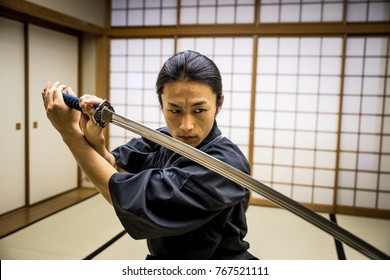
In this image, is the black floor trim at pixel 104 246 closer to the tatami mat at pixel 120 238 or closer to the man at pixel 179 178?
the tatami mat at pixel 120 238

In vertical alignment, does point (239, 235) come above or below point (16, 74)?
below

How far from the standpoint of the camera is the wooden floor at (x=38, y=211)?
133 inches

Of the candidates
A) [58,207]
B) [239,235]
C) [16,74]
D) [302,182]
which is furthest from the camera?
[302,182]

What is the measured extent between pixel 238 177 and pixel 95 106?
42 cm

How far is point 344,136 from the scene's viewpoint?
4.30 m

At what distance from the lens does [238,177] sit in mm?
782

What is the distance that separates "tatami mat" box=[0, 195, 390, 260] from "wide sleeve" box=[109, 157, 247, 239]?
212cm

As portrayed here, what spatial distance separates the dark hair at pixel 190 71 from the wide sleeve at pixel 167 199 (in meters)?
0.24

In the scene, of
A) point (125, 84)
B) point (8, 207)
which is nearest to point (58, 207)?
point (8, 207)

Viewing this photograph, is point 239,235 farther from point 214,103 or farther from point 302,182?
point 302,182

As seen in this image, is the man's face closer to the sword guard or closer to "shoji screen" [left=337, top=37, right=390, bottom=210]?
the sword guard

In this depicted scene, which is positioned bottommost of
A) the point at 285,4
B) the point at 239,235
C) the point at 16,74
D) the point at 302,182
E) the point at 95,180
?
the point at 302,182

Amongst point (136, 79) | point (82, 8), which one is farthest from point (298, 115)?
point (82, 8)

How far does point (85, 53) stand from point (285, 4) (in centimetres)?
281
